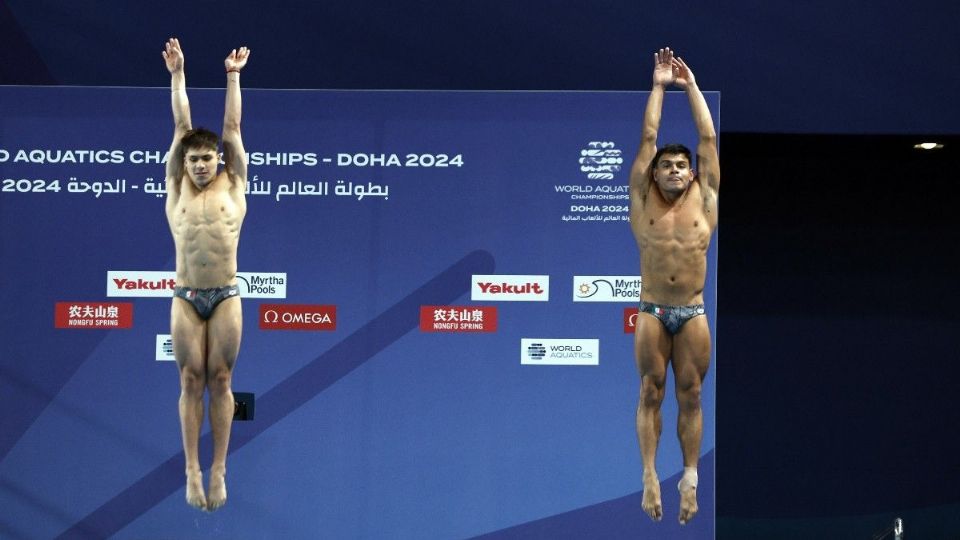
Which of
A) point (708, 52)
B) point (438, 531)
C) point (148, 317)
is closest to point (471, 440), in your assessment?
point (438, 531)

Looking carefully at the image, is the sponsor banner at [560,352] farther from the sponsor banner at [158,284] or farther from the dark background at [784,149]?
the sponsor banner at [158,284]

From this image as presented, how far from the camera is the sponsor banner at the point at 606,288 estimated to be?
10.4 metres

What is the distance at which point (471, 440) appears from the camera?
34.3ft

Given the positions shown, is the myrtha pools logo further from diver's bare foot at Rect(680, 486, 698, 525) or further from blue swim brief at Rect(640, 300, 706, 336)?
diver's bare foot at Rect(680, 486, 698, 525)

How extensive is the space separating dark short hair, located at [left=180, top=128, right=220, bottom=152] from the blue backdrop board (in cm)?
369

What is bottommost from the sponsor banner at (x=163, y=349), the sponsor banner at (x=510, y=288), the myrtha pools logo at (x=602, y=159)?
the sponsor banner at (x=163, y=349)

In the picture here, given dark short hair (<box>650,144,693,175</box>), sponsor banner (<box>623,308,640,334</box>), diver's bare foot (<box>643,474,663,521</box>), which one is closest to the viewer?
dark short hair (<box>650,144,693,175</box>)

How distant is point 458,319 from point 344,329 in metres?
0.91

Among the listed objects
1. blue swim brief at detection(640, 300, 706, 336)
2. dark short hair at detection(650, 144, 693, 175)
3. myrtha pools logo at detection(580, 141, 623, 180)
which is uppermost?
myrtha pools logo at detection(580, 141, 623, 180)

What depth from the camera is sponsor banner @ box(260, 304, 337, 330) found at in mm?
10445

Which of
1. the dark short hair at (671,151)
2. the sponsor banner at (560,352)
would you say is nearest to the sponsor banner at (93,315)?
the sponsor banner at (560,352)

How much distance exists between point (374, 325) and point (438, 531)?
1715 millimetres

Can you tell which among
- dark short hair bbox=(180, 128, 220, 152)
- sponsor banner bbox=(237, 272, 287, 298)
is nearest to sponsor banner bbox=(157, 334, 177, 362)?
sponsor banner bbox=(237, 272, 287, 298)

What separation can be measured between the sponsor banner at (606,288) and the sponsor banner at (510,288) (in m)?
0.25
